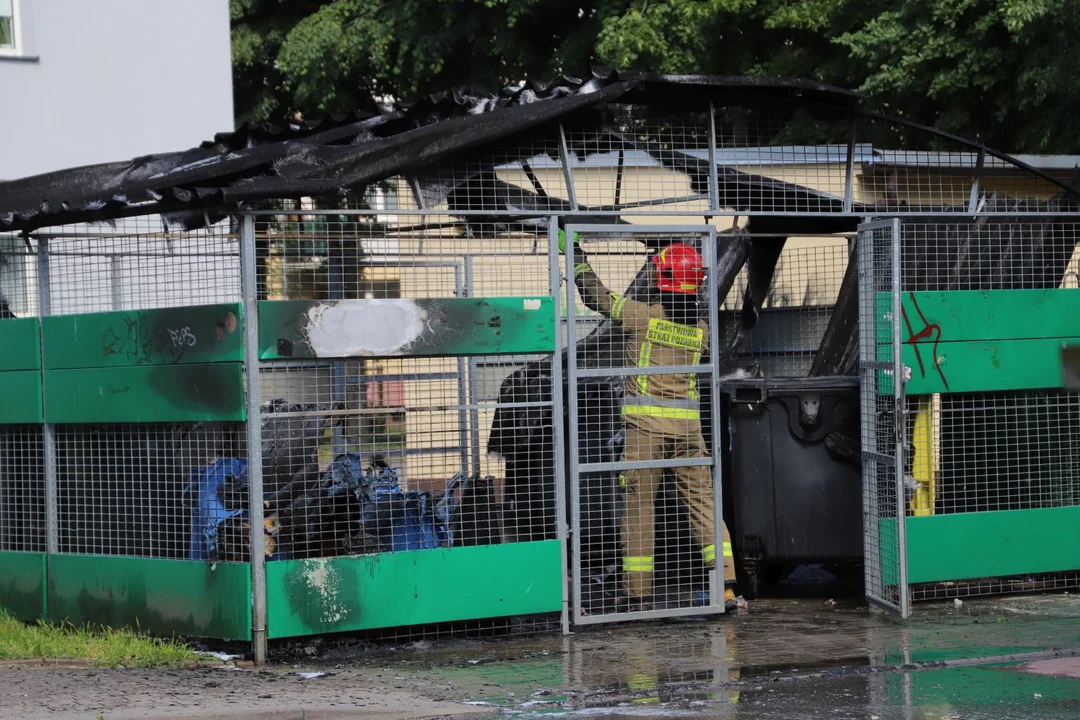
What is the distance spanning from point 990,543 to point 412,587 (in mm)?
3314

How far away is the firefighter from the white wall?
8291mm

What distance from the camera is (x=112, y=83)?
1418 centimetres

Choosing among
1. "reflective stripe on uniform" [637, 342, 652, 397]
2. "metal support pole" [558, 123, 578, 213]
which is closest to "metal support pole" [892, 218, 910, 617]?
"reflective stripe on uniform" [637, 342, 652, 397]

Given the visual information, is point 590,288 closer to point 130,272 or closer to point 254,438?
point 254,438

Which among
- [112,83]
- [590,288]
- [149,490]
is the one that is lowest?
[149,490]

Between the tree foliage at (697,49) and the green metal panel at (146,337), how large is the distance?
895 cm

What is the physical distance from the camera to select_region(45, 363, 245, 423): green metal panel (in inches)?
262

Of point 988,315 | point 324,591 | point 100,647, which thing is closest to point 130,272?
point 100,647

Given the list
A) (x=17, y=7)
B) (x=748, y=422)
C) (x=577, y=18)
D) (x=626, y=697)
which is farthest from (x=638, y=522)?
(x=577, y=18)

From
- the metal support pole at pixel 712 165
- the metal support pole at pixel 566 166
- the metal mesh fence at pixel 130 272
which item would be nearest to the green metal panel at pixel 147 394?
the metal mesh fence at pixel 130 272

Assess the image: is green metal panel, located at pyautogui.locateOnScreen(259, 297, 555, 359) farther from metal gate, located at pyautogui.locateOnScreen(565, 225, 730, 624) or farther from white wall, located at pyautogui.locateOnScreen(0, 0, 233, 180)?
white wall, located at pyautogui.locateOnScreen(0, 0, 233, 180)

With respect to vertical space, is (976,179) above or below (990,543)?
above

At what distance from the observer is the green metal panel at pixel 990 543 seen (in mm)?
7770

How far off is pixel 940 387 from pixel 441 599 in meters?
3.01
